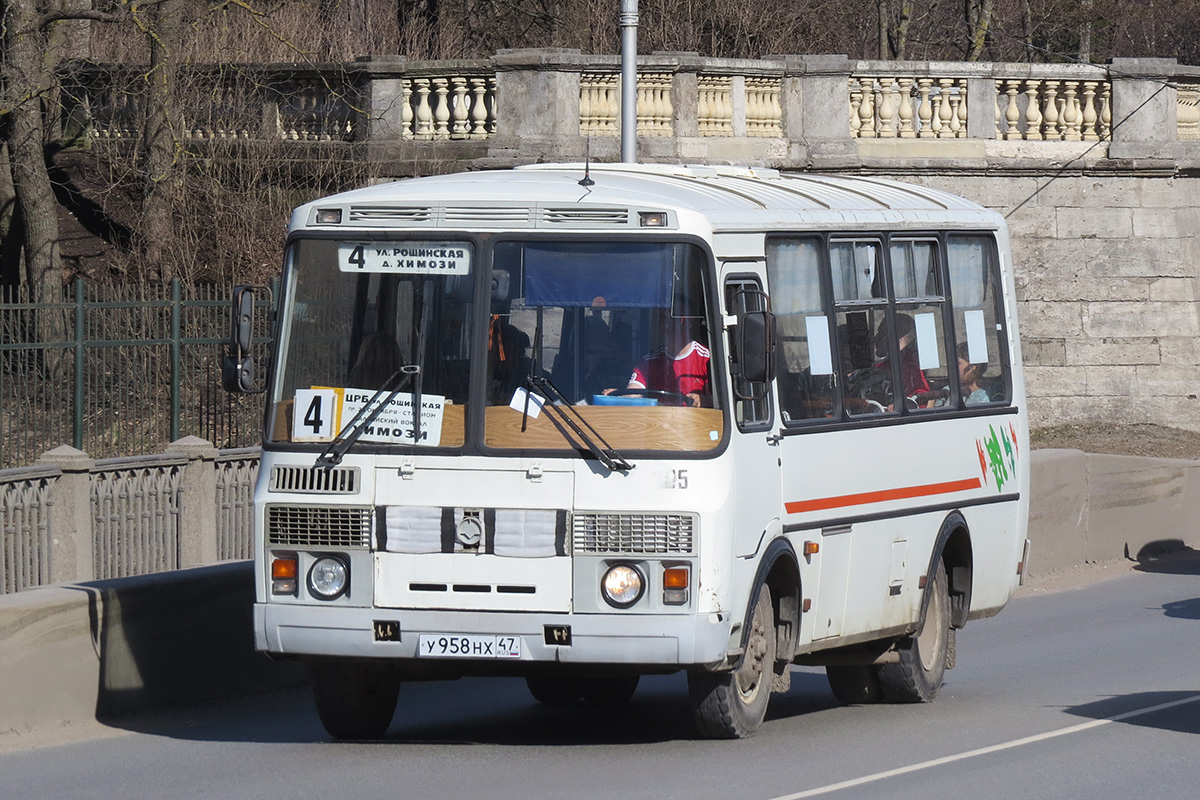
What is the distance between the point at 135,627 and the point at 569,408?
2909 millimetres

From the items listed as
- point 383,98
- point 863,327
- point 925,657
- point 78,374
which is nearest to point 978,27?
point 383,98

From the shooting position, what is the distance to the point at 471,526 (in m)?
9.09

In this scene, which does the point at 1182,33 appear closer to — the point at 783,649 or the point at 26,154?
the point at 26,154

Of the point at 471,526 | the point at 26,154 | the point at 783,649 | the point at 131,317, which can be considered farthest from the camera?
the point at 26,154

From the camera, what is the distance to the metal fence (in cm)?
1566

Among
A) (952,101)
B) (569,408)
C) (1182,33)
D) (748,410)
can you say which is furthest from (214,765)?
(1182,33)

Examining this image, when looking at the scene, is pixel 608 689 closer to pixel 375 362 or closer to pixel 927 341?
pixel 927 341

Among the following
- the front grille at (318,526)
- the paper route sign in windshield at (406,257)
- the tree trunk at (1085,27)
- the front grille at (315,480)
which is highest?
the tree trunk at (1085,27)

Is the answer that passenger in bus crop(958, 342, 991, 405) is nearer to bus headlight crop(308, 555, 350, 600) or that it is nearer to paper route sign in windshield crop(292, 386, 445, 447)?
paper route sign in windshield crop(292, 386, 445, 447)

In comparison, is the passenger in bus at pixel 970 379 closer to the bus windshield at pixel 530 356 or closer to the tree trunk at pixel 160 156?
the bus windshield at pixel 530 356

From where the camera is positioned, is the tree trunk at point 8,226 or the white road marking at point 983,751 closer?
the white road marking at point 983,751

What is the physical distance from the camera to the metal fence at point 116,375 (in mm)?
15656

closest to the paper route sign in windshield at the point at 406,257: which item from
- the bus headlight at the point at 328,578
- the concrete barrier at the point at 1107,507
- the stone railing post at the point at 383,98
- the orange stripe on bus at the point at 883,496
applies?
the bus headlight at the point at 328,578

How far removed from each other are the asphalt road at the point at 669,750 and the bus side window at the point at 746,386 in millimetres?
1569
